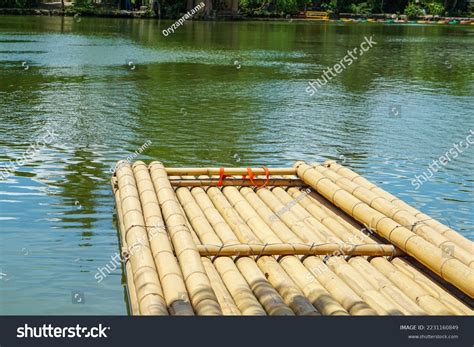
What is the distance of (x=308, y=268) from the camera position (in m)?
11.5

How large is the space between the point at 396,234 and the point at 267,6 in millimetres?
93389

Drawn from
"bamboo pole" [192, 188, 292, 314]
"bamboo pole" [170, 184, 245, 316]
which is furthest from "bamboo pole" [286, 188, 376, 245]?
"bamboo pole" [170, 184, 245, 316]

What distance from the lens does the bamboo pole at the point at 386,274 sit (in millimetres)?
10117

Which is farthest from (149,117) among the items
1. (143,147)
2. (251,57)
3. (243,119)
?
(251,57)

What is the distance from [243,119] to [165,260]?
1546cm

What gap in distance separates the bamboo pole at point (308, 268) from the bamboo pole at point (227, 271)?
823 mm

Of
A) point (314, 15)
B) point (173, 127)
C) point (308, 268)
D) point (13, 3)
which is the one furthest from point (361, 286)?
point (314, 15)

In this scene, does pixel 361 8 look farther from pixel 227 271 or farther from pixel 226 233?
pixel 227 271

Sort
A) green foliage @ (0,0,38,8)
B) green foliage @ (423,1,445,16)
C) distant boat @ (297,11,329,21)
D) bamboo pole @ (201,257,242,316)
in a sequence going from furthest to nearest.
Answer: green foliage @ (423,1,445,16) → distant boat @ (297,11,329,21) → green foliage @ (0,0,38,8) → bamboo pole @ (201,257,242,316)

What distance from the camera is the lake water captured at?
13.4 meters

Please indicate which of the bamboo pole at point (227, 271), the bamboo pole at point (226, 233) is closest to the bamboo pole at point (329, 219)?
the bamboo pole at point (226, 233)

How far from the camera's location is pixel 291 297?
1019 centimetres

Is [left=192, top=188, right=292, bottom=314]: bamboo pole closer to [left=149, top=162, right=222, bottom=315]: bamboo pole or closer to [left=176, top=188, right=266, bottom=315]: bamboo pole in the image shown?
[left=176, top=188, right=266, bottom=315]: bamboo pole

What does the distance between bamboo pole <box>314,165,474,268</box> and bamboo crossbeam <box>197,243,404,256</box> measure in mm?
519
